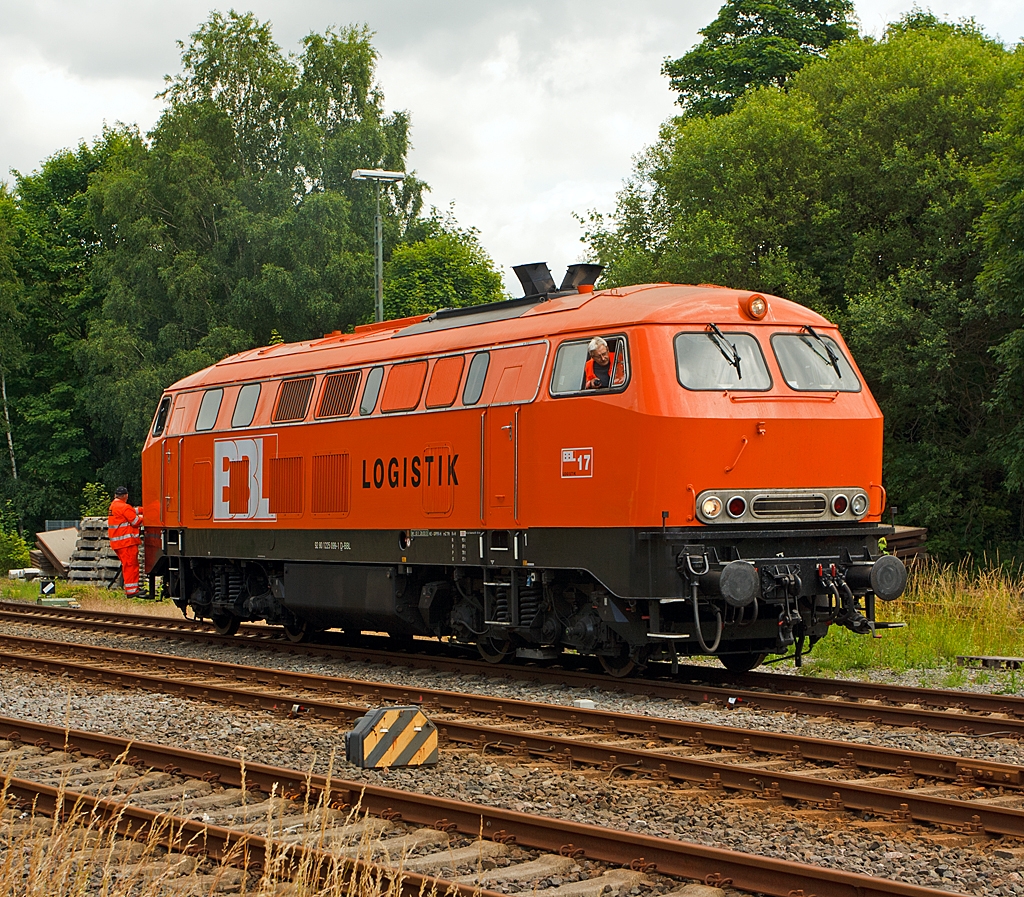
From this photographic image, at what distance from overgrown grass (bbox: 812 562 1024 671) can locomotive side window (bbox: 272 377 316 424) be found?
6.93 meters

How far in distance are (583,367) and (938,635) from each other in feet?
19.1

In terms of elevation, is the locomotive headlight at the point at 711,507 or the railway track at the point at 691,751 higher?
the locomotive headlight at the point at 711,507

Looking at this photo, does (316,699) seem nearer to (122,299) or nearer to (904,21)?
(122,299)

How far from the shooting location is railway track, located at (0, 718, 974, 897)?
570 cm

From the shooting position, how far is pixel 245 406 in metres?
17.3

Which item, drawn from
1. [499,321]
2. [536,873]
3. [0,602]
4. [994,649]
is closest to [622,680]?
[499,321]

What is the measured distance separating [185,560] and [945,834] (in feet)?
45.7

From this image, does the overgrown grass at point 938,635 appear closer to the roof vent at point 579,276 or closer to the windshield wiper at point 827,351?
the windshield wiper at point 827,351

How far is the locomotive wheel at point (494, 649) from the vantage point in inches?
551

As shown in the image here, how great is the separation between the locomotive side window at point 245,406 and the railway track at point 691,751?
465cm

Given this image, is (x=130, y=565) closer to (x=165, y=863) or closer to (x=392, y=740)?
(x=392, y=740)

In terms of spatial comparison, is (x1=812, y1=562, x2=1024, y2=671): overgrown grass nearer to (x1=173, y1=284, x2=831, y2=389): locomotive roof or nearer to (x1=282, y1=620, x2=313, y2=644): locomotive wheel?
(x1=173, y1=284, x2=831, y2=389): locomotive roof

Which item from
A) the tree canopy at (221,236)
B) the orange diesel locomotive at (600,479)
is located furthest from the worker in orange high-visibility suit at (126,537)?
the tree canopy at (221,236)

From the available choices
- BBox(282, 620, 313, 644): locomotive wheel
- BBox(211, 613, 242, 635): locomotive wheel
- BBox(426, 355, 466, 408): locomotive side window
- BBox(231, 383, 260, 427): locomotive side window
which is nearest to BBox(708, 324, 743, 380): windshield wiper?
BBox(426, 355, 466, 408): locomotive side window
